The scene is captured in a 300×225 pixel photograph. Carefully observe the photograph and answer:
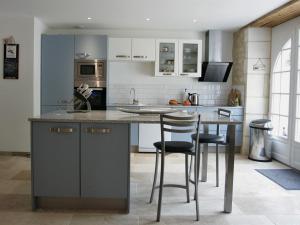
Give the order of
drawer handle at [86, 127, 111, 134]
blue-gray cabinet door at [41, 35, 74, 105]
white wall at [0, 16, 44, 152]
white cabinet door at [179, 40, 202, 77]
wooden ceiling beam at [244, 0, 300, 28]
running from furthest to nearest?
white cabinet door at [179, 40, 202, 77], blue-gray cabinet door at [41, 35, 74, 105], white wall at [0, 16, 44, 152], wooden ceiling beam at [244, 0, 300, 28], drawer handle at [86, 127, 111, 134]

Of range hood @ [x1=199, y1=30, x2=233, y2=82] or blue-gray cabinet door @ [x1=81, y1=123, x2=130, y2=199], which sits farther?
range hood @ [x1=199, y1=30, x2=233, y2=82]

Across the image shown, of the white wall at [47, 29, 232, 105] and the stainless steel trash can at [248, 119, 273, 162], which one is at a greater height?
the white wall at [47, 29, 232, 105]

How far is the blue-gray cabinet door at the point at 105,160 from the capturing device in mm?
3055

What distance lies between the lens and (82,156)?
121 inches

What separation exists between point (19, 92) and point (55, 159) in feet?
9.49

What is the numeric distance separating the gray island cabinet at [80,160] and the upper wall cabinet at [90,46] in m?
3.16

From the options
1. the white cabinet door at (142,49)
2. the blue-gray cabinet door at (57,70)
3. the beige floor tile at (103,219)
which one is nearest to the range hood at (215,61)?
the white cabinet door at (142,49)

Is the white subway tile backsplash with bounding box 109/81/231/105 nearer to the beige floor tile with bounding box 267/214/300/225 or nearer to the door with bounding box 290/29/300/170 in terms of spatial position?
the door with bounding box 290/29/300/170

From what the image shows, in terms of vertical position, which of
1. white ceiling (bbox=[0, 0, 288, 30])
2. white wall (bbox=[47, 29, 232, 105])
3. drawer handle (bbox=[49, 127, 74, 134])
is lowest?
drawer handle (bbox=[49, 127, 74, 134])

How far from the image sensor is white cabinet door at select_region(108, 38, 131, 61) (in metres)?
6.16

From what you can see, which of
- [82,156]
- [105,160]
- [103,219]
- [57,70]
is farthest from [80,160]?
[57,70]

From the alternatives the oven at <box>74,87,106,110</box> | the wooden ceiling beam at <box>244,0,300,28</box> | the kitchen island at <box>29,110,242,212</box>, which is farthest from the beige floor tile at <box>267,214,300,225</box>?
the oven at <box>74,87,106,110</box>

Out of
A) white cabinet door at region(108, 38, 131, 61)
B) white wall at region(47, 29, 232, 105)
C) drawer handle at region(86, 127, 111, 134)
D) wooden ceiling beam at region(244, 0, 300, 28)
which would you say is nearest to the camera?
drawer handle at region(86, 127, 111, 134)

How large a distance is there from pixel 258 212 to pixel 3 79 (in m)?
4.58
